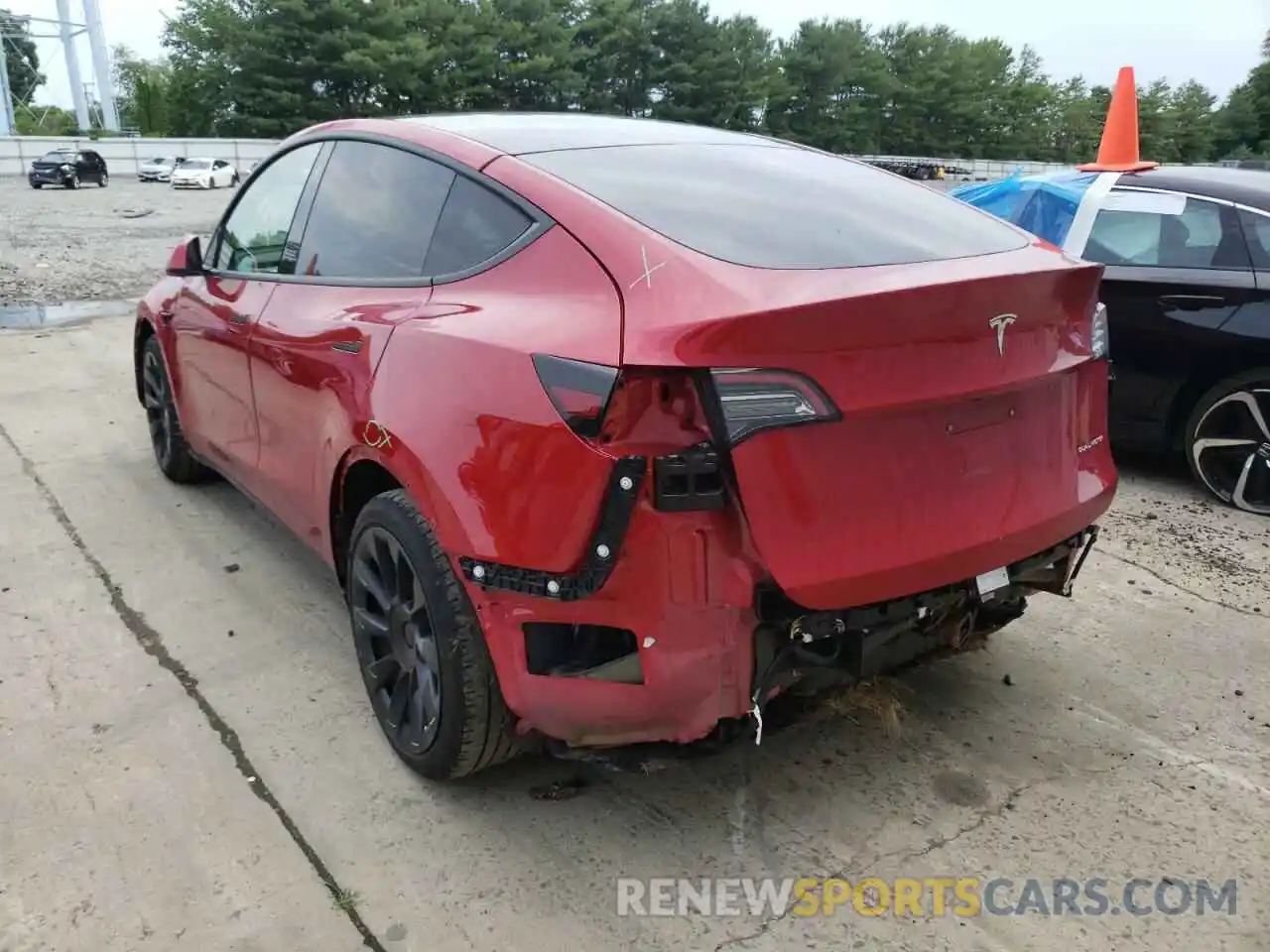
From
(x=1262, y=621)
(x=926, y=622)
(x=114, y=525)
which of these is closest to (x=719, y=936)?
(x=926, y=622)

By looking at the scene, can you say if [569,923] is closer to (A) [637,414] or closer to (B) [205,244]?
(A) [637,414]

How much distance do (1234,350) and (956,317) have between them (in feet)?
10.8

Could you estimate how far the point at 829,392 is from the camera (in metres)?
2.02

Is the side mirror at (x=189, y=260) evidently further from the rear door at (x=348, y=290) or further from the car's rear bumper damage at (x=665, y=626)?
the car's rear bumper damage at (x=665, y=626)

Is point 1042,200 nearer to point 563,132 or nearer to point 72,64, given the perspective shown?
point 563,132

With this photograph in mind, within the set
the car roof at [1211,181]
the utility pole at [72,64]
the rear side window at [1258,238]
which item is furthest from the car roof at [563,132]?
the utility pole at [72,64]

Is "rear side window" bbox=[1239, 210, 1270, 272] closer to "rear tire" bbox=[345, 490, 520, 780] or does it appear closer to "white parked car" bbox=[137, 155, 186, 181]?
"rear tire" bbox=[345, 490, 520, 780]

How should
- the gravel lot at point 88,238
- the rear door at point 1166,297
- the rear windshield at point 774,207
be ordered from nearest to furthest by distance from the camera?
the rear windshield at point 774,207
the rear door at point 1166,297
the gravel lot at point 88,238

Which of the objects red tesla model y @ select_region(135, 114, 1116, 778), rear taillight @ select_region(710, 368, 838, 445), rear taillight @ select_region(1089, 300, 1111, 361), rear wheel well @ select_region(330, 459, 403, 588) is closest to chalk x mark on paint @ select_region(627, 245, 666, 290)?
red tesla model y @ select_region(135, 114, 1116, 778)

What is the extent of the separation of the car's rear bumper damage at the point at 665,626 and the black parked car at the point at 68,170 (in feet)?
120

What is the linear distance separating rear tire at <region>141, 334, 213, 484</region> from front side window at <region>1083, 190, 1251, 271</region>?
14.9 feet

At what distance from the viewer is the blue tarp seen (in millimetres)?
5496

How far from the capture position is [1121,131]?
244 inches

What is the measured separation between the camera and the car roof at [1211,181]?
485 cm
